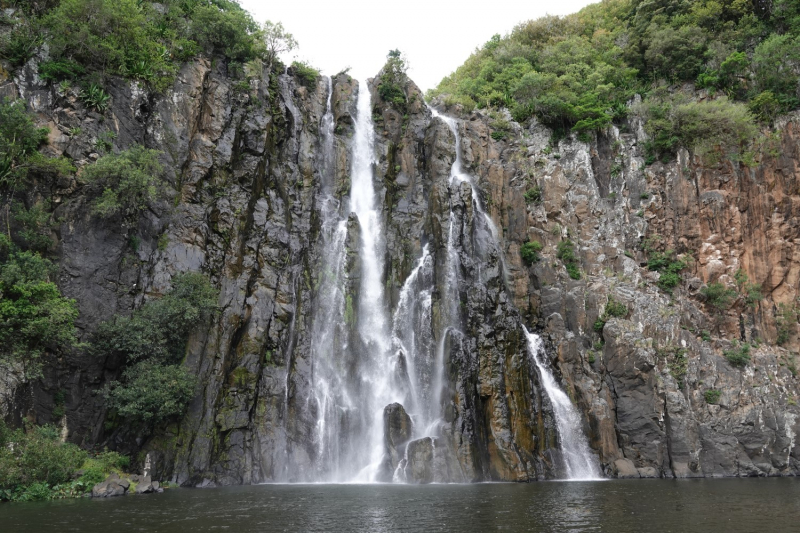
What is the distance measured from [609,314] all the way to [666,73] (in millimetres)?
23914

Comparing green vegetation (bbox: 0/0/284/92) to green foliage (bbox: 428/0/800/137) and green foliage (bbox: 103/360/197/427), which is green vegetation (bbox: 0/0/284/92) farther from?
green foliage (bbox: 428/0/800/137)

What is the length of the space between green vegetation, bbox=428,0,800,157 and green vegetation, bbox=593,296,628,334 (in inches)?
539

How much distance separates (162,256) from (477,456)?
19.4 m

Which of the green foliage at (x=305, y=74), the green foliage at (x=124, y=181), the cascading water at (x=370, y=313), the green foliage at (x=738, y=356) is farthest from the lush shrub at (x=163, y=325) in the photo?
the green foliage at (x=738, y=356)

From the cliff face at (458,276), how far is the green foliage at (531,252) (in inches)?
33.6

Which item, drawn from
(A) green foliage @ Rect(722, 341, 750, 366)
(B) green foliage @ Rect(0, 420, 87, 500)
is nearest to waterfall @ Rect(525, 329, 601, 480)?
(A) green foliage @ Rect(722, 341, 750, 366)

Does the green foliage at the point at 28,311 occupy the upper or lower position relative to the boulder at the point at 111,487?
upper

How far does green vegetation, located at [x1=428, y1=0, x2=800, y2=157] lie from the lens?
3781 cm

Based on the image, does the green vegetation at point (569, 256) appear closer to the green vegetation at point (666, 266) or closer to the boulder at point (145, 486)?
the green vegetation at point (666, 266)

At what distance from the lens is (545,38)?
54469 millimetres

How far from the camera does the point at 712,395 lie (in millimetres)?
30453

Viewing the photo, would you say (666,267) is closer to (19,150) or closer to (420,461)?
(420,461)

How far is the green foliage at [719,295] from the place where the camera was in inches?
1330

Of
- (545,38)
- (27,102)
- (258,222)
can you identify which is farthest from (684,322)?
(27,102)
